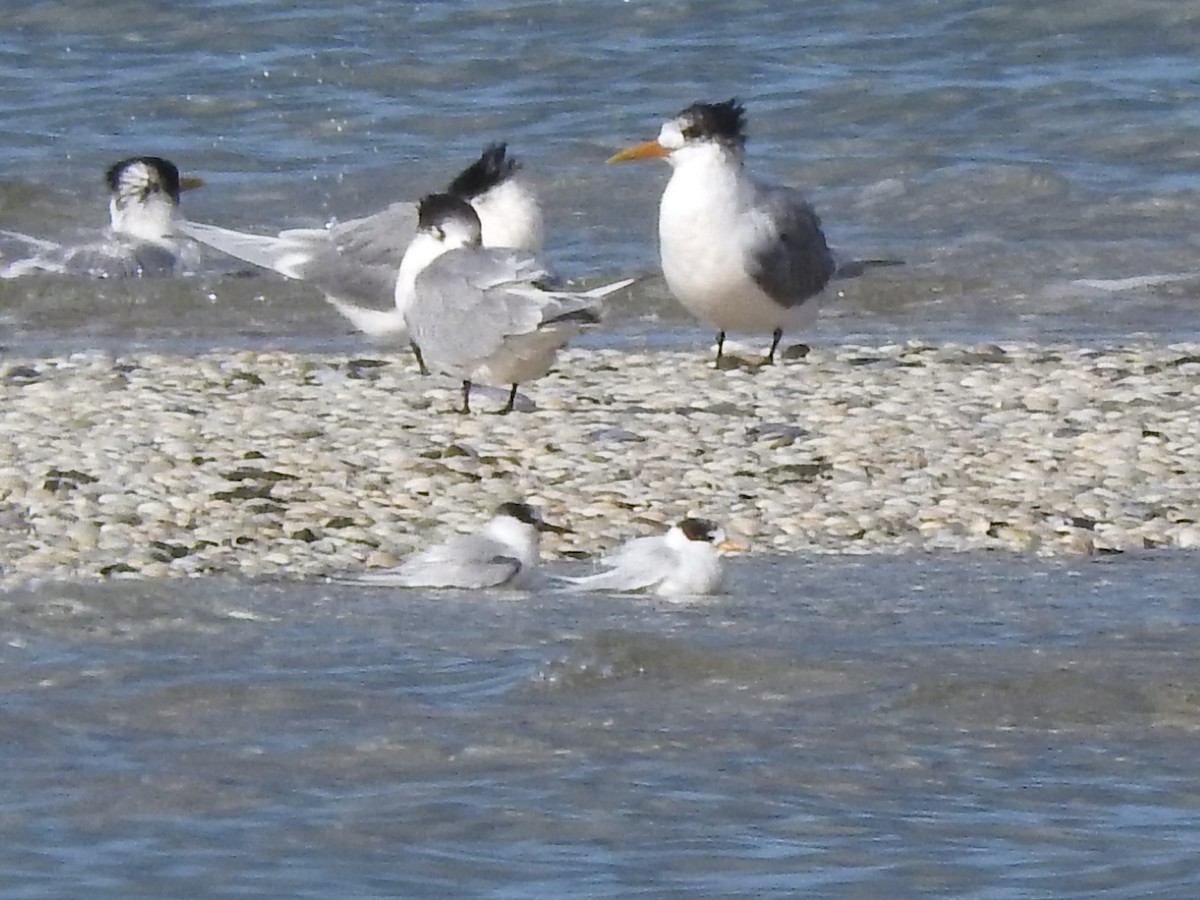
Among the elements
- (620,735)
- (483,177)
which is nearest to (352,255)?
(483,177)

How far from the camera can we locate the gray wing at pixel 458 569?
19.0 feet

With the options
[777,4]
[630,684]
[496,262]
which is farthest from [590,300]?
[777,4]

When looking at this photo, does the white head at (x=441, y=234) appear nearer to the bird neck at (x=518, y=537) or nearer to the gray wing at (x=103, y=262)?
the bird neck at (x=518, y=537)

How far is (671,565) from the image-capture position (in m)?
5.78

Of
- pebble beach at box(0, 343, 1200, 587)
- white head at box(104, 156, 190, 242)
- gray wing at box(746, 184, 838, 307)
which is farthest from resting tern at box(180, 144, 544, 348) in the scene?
white head at box(104, 156, 190, 242)

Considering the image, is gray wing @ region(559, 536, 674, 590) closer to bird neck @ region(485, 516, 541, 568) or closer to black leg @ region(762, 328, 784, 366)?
bird neck @ region(485, 516, 541, 568)

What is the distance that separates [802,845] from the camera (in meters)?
4.14

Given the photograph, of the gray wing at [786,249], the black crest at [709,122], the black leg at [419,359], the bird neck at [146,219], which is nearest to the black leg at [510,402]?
the black leg at [419,359]

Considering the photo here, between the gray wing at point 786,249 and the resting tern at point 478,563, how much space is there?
297cm

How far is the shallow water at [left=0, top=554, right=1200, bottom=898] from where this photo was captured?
4.05 metres

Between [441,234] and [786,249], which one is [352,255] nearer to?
[441,234]

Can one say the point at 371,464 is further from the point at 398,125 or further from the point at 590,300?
the point at 398,125

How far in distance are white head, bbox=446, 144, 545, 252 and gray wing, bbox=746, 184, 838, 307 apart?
2.95ft

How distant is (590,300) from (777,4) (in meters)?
10.3
